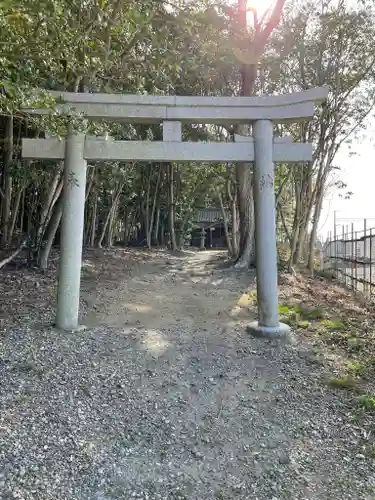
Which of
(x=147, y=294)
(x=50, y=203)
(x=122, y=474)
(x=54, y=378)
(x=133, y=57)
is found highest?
(x=133, y=57)

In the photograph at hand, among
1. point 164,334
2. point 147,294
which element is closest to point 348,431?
point 164,334

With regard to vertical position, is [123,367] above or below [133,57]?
below

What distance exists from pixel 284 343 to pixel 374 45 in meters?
8.72

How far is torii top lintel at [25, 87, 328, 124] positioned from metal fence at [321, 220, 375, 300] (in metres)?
4.44

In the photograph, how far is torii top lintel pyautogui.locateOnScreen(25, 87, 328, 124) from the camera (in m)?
4.82

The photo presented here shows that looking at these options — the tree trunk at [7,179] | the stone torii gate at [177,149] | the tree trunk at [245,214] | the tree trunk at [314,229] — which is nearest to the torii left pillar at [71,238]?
the stone torii gate at [177,149]

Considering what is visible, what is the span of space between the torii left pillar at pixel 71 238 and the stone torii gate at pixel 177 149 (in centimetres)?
1

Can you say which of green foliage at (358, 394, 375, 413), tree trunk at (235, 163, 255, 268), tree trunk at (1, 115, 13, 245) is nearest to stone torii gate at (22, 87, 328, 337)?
green foliage at (358, 394, 375, 413)

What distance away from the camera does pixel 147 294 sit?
A: 7.23 meters

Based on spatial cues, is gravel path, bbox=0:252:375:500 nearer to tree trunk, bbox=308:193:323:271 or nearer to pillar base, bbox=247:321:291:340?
pillar base, bbox=247:321:291:340

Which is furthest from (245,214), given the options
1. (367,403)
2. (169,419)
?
(169,419)

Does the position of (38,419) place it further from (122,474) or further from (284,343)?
(284,343)

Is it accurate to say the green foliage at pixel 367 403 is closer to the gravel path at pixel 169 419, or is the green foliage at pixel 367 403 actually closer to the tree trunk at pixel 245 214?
the gravel path at pixel 169 419

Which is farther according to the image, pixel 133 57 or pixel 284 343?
pixel 133 57
